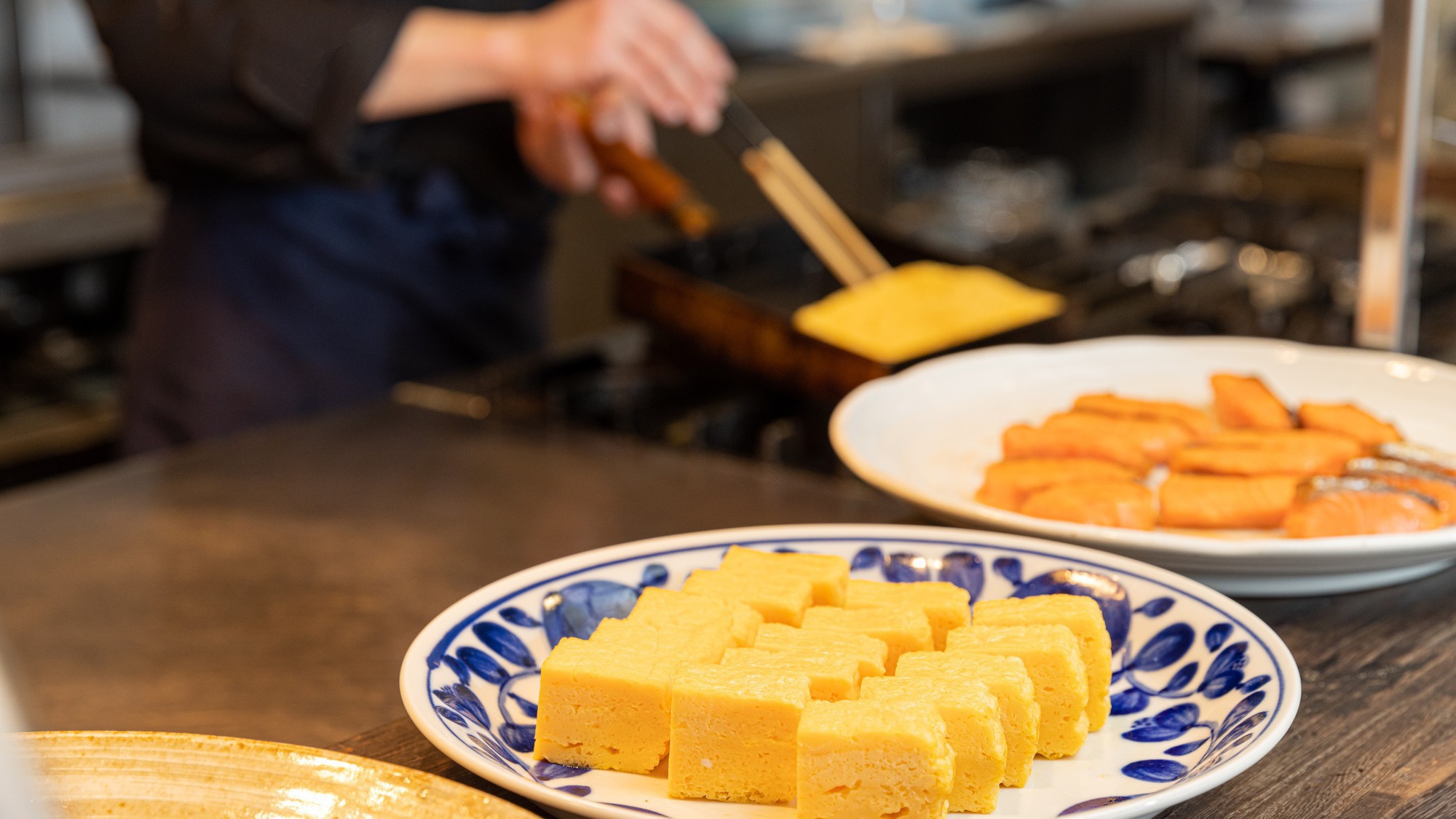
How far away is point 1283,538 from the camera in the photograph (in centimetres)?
85

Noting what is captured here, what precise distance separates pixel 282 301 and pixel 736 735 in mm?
1503

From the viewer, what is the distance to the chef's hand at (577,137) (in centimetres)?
173

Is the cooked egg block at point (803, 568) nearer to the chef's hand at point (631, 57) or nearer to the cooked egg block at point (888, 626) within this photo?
the cooked egg block at point (888, 626)

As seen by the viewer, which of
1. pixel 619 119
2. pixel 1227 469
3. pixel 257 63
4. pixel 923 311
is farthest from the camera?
pixel 619 119

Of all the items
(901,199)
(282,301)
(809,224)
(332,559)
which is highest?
(809,224)

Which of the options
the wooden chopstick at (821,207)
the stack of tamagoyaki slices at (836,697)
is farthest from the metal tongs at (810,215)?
the stack of tamagoyaki slices at (836,697)

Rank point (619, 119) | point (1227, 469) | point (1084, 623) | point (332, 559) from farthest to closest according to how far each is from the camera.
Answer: point (619, 119)
point (332, 559)
point (1227, 469)
point (1084, 623)

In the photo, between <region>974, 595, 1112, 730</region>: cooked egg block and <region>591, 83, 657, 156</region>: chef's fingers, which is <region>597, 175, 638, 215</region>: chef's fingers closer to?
<region>591, 83, 657, 156</region>: chef's fingers

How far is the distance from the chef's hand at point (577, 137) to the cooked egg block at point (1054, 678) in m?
1.16

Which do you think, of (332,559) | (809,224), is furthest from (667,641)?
(809,224)

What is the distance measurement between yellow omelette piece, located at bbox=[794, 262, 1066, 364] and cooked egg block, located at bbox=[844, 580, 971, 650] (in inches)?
25.7

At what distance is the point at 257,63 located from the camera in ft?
5.28

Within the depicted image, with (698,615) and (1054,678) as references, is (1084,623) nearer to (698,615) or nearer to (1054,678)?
(1054,678)

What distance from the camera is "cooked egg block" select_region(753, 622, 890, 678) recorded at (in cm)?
63
